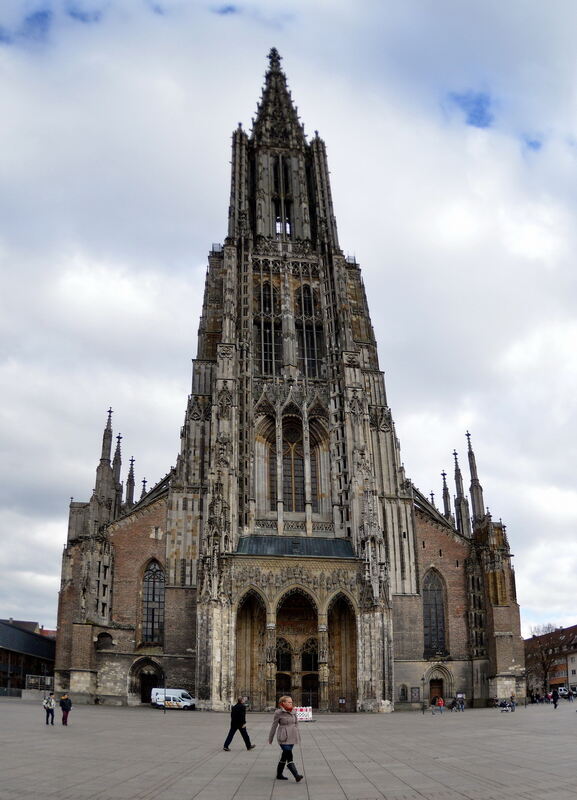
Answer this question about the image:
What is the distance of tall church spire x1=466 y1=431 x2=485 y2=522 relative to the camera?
5534cm

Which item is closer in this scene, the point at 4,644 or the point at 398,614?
the point at 398,614

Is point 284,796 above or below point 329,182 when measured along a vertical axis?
below

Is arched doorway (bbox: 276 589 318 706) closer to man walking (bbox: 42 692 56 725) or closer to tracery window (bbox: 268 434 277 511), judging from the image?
tracery window (bbox: 268 434 277 511)

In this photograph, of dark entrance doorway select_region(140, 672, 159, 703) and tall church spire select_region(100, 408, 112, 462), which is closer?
dark entrance doorway select_region(140, 672, 159, 703)

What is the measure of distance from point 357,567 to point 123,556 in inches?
640

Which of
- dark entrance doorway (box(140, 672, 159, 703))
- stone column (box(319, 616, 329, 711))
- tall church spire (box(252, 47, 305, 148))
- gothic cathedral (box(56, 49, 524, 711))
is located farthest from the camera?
tall church spire (box(252, 47, 305, 148))

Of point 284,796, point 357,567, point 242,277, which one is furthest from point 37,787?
point 242,277

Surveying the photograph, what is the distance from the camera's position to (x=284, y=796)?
11.6 metres

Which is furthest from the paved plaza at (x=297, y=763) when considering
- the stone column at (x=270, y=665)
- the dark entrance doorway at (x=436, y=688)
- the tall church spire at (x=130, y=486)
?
the tall church spire at (x=130, y=486)

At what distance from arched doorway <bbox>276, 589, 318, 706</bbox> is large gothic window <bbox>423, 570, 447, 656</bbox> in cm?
889

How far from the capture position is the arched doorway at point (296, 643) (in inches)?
1841

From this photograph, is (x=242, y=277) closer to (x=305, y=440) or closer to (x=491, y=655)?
(x=305, y=440)

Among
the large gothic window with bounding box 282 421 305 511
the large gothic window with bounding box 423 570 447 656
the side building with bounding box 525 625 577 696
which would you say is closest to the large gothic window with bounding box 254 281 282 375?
the large gothic window with bounding box 282 421 305 511

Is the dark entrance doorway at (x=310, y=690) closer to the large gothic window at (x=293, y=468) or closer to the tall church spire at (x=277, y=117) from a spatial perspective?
the large gothic window at (x=293, y=468)
